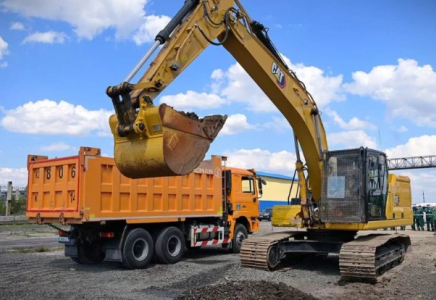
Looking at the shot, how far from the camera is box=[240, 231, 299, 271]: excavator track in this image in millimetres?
10731

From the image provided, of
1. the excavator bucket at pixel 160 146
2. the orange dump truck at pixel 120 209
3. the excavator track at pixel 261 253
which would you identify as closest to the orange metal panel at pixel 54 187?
the orange dump truck at pixel 120 209

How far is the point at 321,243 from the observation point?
11.1 meters

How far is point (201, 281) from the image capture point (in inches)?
376

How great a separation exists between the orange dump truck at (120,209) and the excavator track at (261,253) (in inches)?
101

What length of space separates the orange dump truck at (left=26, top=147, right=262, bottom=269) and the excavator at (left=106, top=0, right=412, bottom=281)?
9.02 ft

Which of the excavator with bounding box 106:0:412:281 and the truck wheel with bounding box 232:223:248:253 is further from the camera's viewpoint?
the truck wheel with bounding box 232:223:248:253

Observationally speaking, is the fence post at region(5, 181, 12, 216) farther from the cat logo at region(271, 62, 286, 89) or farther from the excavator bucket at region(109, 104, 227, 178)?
the excavator bucket at region(109, 104, 227, 178)

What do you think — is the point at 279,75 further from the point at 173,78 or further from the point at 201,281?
the point at 201,281

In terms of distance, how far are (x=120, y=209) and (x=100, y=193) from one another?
0.73 metres

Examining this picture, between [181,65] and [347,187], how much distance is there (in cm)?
517

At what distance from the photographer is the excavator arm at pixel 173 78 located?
6418mm

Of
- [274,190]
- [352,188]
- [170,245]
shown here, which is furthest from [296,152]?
[274,190]

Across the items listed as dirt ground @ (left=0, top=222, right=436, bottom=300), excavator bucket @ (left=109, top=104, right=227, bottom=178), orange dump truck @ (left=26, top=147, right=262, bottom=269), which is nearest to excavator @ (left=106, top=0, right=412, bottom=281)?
excavator bucket @ (left=109, top=104, right=227, bottom=178)

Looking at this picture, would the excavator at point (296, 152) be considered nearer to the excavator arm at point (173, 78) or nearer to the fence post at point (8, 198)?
the excavator arm at point (173, 78)
